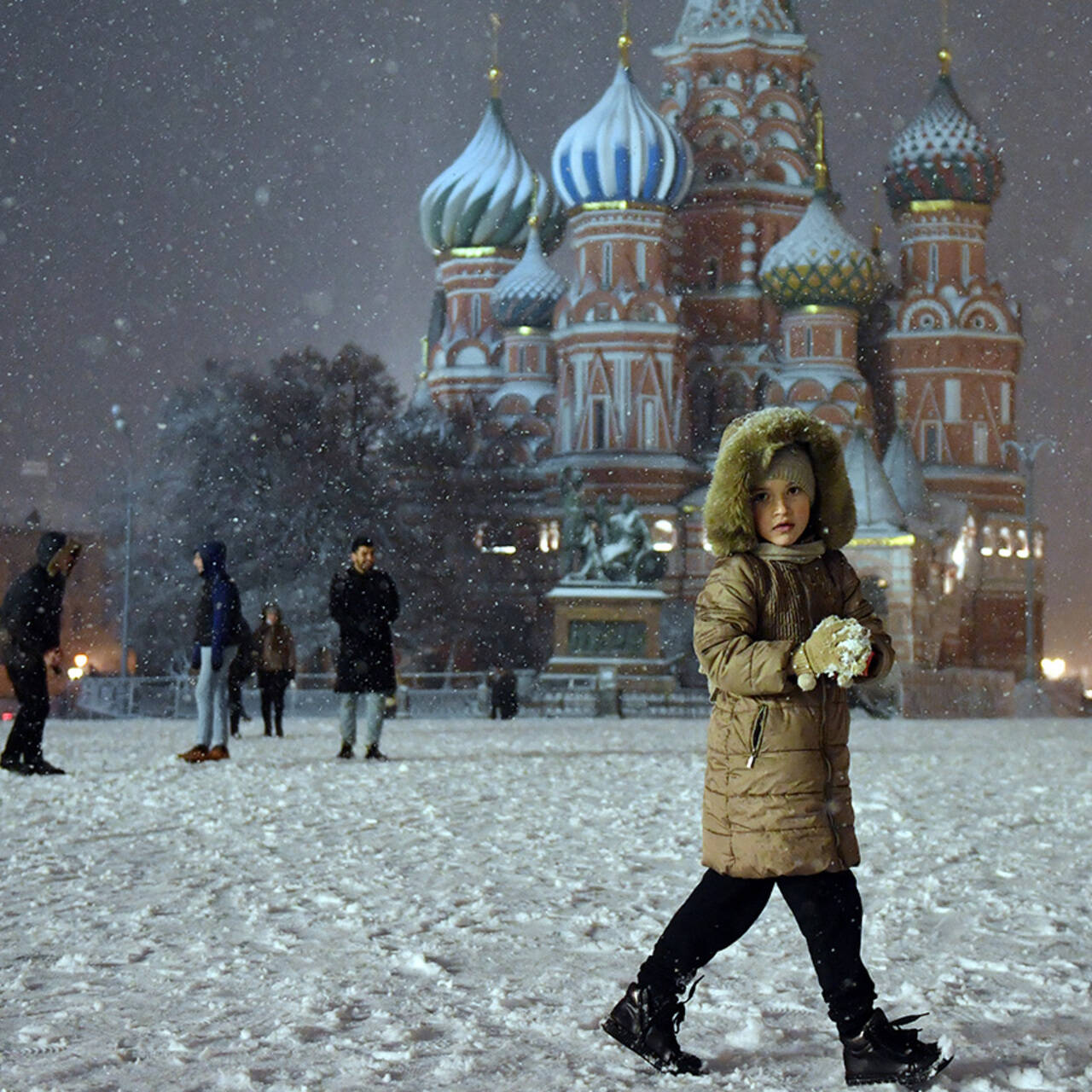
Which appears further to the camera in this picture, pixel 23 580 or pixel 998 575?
pixel 998 575

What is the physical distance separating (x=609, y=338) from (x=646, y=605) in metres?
21.2

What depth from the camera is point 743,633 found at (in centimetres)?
395

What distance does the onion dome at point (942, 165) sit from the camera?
191ft

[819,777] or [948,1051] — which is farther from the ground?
[819,777]

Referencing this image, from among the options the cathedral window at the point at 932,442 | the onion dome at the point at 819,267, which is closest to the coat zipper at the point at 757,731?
the onion dome at the point at 819,267

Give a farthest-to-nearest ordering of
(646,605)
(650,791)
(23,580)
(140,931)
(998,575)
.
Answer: (998,575) < (646,605) < (23,580) < (650,791) < (140,931)

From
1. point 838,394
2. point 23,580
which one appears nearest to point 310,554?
point 838,394

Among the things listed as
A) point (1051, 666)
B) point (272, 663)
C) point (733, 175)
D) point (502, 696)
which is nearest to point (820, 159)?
point (733, 175)

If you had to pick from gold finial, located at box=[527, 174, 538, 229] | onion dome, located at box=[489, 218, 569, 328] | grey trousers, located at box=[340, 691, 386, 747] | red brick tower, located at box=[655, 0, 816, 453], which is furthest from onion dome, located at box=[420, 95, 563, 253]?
grey trousers, located at box=[340, 691, 386, 747]

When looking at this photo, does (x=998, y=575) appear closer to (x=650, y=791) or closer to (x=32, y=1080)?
(x=650, y=791)

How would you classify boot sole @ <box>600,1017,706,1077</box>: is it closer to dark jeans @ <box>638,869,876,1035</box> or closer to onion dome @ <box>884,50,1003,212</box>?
dark jeans @ <box>638,869,876,1035</box>

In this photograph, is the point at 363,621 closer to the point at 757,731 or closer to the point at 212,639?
the point at 212,639

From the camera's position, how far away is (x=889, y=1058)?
3.79 metres

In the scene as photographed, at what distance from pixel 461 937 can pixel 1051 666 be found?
53.1 meters
